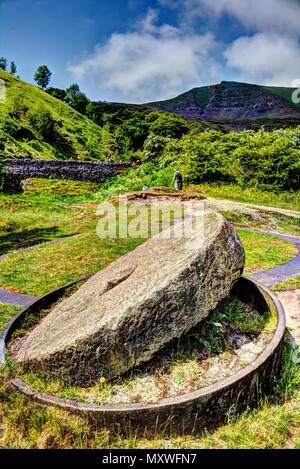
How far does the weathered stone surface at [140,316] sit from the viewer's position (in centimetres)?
336

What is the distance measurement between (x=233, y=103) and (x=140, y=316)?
151345 mm

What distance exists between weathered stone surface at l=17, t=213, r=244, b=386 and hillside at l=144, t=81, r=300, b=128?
103 m

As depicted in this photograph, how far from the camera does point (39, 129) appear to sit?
4719 centimetres

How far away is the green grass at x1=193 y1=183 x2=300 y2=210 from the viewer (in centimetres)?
1934

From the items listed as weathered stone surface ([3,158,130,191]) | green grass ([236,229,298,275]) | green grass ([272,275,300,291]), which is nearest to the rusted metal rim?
green grass ([272,275,300,291])

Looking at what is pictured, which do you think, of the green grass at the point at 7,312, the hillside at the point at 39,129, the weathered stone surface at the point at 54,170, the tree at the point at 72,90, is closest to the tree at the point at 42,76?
the tree at the point at 72,90

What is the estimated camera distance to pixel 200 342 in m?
3.91

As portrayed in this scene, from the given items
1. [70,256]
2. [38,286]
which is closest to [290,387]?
[38,286]

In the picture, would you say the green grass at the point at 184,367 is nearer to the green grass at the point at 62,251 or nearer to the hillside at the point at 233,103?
the green grass at the point at 62,251

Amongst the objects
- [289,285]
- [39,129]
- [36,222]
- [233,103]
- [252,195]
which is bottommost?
[289,285]

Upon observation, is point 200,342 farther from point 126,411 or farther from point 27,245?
point 27,245

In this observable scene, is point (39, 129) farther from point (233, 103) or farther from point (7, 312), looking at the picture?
point (233, 103)

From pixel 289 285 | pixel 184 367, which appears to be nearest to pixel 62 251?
pixel 289 285

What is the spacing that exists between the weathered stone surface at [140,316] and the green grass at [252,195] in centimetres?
1556
